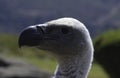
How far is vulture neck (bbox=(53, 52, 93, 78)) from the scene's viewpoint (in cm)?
714

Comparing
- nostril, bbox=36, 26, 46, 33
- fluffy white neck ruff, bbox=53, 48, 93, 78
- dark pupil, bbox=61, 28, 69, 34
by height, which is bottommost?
fluffy white neck ruff, bbox=53, 48, 93, 78

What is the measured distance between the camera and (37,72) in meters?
30.8

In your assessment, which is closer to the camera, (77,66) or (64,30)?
(77,66)

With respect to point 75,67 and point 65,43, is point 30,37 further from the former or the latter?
point 75,67

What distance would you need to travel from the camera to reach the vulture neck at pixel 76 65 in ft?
23.4

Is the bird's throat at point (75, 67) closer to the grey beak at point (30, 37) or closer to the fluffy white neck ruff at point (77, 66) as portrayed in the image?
the fluffy white neck ruff at point (77, 66)

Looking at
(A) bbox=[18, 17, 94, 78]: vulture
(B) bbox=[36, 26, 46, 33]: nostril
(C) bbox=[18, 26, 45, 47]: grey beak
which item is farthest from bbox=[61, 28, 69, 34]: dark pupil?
(C) bbox=[18, 26, 45, 47]: grey beak

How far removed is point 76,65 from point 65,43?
0.36 meters

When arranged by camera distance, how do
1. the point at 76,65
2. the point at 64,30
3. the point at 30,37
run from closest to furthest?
the point at 30,37
the point at 76,65
the point at 64,30

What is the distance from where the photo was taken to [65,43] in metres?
7.39

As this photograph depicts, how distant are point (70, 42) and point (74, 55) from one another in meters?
0.19

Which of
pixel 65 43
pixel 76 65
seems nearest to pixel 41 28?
pixel 65 43

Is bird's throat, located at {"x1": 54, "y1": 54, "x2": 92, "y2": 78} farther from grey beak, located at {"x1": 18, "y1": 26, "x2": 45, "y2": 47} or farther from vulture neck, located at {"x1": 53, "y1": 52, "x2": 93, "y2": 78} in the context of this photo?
grey beak, located at {"x1": 18, "y1": 26, "x2": 45, "y2": 47}

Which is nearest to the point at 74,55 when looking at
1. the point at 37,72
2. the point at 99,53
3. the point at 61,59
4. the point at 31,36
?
the point at 61,59
